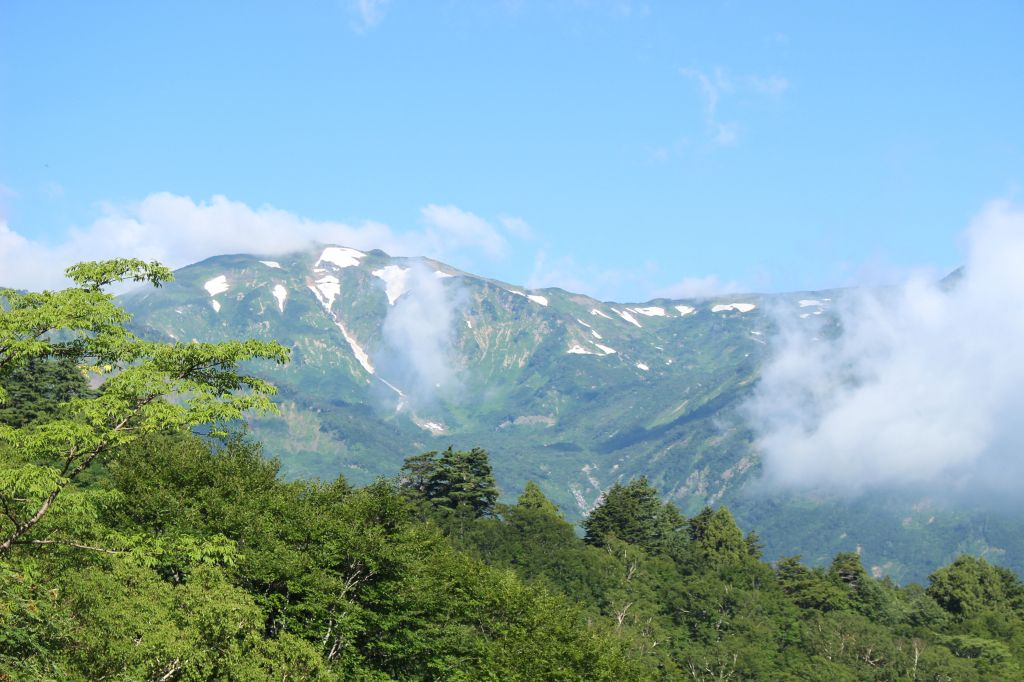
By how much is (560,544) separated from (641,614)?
1271 centimetres

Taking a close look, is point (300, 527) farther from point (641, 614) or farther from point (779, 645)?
point (779, 645)

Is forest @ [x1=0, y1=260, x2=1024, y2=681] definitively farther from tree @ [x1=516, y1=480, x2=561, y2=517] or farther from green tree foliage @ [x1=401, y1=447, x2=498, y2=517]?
tree @ [x1=516, y1=480, x2=561, y2=517]

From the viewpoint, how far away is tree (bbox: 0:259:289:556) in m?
23.4

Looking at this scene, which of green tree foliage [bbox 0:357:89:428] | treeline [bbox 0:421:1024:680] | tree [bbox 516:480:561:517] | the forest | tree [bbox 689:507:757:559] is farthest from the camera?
tree [bbox 689:507:757:559]

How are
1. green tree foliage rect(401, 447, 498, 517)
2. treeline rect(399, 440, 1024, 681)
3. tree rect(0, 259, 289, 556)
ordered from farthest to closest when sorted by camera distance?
green tree foliage rect(401, 447, 498, 517), treeline rect(399, 440, 1024, 681), tree rect(0, 259, 289, 556)

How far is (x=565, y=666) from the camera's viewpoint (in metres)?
65.5

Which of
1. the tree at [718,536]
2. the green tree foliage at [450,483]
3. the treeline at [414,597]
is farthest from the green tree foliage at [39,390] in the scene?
the tree at [718,536]

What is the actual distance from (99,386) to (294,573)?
29192mm

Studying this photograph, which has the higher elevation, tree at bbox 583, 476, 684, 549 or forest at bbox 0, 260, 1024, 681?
tree at bbox 583, 476, 684, 549

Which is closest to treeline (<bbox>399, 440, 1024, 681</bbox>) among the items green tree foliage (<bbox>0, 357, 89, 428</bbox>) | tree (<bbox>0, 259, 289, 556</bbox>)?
green tree foliage (<bbox>0, 357, 89, 428</bbox>)

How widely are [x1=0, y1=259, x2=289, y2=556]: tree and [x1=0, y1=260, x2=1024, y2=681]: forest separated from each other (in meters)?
0.07

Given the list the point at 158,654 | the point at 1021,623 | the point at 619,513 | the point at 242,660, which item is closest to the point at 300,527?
the point at 242,660

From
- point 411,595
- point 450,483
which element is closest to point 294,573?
point 411,595

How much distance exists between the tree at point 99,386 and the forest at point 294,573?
0.24 feet
